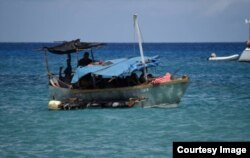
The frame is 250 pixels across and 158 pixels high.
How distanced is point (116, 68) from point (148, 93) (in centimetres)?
182

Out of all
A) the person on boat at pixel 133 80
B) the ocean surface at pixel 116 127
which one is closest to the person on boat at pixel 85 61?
the ocean surface at pixel 116 127

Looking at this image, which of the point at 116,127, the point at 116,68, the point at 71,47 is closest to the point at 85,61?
the point at 71,47

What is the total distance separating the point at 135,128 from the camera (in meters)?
25.4

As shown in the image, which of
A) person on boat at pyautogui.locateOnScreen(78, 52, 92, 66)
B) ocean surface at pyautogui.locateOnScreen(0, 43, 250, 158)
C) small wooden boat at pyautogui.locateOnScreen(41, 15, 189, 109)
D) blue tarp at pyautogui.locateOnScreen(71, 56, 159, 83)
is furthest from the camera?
person on boat at pyautogui.locateOnScreen(78, 52, 92, 66)

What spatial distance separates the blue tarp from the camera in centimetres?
2944

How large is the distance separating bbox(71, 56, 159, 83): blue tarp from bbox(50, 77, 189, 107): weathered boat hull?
25.4 inches

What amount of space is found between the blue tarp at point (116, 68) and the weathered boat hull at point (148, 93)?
0.64 m

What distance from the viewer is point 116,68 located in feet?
98.1

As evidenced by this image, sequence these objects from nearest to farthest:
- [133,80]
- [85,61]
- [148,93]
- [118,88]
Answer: [148,93]
[118,88]
[133,80]
[85,61]

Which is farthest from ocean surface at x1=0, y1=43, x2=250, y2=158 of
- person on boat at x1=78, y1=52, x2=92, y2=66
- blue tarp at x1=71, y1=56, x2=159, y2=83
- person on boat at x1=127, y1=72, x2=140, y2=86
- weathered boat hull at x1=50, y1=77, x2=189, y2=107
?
person on boat at x1=78, y1=52, x2=92, y2=66

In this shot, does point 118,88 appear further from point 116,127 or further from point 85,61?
point 116,127

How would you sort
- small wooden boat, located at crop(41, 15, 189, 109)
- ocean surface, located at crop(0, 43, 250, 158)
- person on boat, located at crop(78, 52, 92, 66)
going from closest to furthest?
ocean surface, located at crop(0, 43, 250, 158) < small wooden boat, located at crop(41, 15, 189, 109) < person on boat, located at crop(78, 52, 92, 66)

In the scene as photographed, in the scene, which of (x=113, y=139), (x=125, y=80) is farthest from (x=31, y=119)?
(x=113, y=139)

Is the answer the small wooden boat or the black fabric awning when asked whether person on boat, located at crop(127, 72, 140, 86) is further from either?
the black fabric awning
